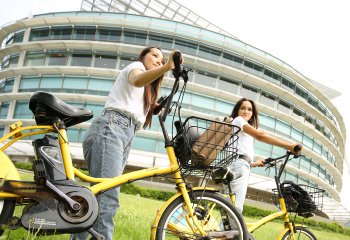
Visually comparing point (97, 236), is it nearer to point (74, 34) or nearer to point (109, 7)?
point (74, 34)

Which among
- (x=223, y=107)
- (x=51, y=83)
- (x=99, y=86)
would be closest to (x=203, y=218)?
(x=223, y=107)

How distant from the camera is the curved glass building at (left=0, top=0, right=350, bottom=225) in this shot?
1003 inches

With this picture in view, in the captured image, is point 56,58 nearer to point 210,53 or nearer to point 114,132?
point 210,53

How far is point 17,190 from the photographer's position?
190 cm

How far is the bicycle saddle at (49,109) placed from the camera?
2.06 metres

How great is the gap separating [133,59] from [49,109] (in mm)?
25295

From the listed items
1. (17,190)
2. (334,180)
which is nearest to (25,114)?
(17,190)

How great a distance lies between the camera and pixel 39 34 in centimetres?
2828

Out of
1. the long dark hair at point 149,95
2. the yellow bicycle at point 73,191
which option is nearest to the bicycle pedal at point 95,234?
the yellow bicycle at point 73,191

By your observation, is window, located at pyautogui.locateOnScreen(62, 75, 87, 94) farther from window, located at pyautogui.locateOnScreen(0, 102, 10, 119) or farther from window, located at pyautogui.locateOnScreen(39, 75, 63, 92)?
window, located at pyautogui.locateOnScreen(0, 102, 10, 119)

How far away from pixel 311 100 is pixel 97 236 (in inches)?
1345

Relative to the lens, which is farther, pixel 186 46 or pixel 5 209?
pixel 186 46

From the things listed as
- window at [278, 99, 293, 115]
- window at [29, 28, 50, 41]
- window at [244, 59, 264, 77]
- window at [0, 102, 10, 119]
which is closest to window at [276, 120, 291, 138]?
window at [278, 99, 293, 115]

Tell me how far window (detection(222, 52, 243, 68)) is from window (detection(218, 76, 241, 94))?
1682 mm
